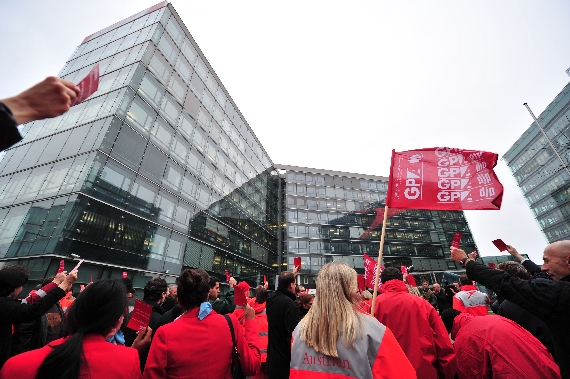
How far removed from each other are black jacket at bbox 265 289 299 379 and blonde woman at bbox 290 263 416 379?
1.91m

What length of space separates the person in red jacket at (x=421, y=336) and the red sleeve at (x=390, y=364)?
169cm

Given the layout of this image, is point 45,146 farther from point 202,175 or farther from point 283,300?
point 283,300

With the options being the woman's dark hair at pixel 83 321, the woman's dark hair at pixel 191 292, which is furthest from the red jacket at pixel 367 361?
the woman's dark hair at pixel 83 321

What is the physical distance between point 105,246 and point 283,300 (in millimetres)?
15748

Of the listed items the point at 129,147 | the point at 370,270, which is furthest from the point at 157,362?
the point at 129,147

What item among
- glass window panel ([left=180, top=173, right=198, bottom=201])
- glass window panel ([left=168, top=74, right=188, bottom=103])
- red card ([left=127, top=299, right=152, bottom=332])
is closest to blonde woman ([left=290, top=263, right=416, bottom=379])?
red card ([left=127, top=299, right=152, bottom=332])

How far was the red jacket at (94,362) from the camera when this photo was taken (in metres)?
1.49

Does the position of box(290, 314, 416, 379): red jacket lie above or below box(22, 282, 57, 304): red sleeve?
below

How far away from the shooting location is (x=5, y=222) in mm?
15695

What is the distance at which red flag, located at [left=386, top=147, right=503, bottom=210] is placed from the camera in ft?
14.4

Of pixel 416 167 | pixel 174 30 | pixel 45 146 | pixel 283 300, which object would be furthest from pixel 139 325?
pixel 174 30

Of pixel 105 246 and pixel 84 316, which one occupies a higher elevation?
pixel 105 246

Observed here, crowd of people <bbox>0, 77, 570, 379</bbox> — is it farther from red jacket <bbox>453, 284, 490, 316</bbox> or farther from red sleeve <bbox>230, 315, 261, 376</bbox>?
red jacket <bbox>453, 284, 490, 316</bbox>

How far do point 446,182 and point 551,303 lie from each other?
294 centimetres
